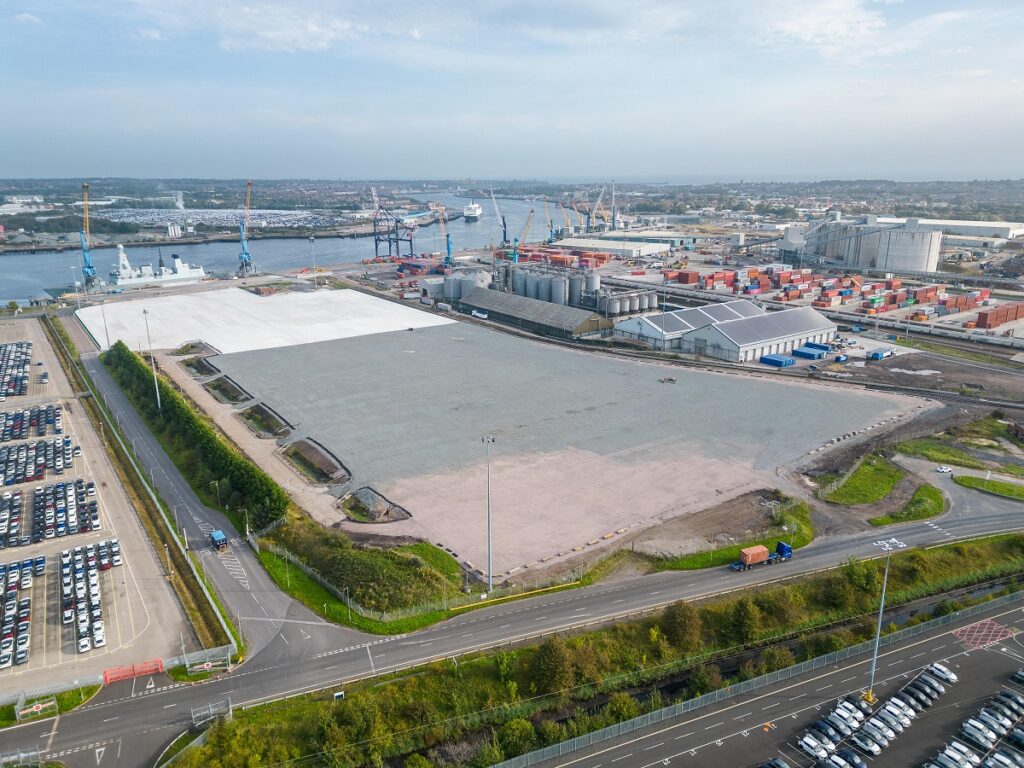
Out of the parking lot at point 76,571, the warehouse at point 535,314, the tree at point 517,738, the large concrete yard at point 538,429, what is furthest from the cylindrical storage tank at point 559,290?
the tree at point 517,738

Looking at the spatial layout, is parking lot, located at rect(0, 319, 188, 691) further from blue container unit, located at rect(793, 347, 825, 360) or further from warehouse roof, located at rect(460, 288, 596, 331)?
blue container unit, located at rect(793, 347, 825, 360)

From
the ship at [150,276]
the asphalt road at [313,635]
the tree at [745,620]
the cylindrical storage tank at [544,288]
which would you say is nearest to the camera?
the asphalt road at [313,635]

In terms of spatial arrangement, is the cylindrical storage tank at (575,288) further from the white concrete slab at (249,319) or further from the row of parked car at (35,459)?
the row of parked car at (35,459)

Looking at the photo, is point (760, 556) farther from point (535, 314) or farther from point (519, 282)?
point (519, 282)

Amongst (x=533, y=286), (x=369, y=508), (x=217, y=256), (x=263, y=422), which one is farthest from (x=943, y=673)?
(x=217, y=256)

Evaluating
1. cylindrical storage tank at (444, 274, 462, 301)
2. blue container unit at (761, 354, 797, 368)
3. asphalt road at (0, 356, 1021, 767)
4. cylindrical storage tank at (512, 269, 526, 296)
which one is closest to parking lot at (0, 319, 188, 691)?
asphalt road at (0, 356, 1021, 767)
